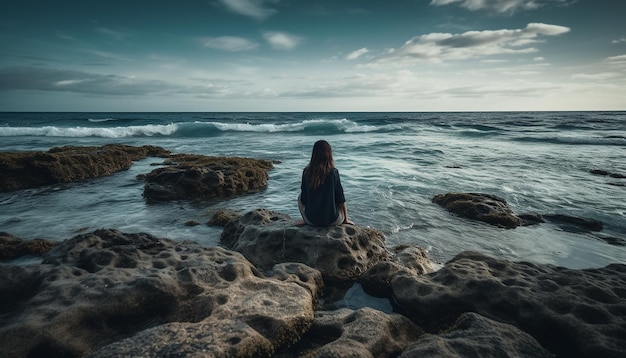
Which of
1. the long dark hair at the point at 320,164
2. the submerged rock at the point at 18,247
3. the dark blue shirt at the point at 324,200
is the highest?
the long dark hair at the point at 320,164

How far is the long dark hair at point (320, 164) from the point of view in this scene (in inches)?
209

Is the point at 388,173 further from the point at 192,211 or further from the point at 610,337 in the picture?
the point at 610,337

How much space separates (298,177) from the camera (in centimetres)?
1384

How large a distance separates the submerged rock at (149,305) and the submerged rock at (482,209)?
18.8ft

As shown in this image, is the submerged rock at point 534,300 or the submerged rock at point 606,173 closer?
the submerged rock at point 534,300

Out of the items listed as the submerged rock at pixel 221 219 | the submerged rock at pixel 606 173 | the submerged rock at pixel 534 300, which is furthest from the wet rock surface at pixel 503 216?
the submerged rock at pixel 606 173

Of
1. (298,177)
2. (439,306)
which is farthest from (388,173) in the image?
(439,306)

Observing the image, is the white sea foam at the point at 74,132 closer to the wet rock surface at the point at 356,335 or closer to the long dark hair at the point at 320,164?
the long dark hair at the point at 320,164

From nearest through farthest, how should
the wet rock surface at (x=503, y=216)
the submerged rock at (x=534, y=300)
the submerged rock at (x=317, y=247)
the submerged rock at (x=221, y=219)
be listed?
the submerged rock at (x=534, y=300)
the submerged rock at (x=317, y=247)
the submerged rock at (x=221, y=219)
the wet rock surface at (x=503, y=216)

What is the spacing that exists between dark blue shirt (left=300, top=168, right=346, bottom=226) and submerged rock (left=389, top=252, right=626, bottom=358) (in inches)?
63.9

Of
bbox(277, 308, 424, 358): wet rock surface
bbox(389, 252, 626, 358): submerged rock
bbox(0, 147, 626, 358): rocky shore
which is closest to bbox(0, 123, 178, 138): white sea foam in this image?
bbox(0, 147, 626, 358): rocky shore

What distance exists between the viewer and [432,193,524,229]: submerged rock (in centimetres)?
802

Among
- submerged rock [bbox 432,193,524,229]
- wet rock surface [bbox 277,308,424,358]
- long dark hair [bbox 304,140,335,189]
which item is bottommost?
submerged rock [bbox 432,193,524,229]

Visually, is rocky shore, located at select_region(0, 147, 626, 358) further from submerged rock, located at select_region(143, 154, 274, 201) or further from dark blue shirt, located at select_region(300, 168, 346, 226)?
submerged rock, located at select_region(143, 154, 274, 201)
